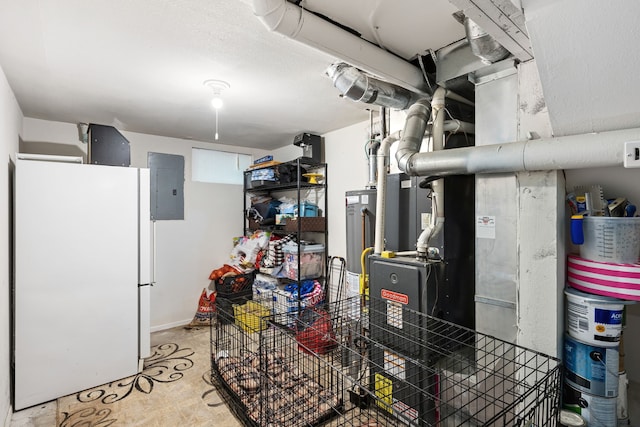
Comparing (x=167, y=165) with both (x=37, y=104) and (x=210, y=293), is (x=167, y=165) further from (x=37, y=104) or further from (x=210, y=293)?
(x=210, y=293)

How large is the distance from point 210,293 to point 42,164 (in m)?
2.29

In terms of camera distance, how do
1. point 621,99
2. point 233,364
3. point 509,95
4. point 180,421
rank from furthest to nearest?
point 233,364, point 180,421, point 509,95, point 621,99

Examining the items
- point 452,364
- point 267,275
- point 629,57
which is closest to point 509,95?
point 629,57

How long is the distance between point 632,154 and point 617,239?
35cm

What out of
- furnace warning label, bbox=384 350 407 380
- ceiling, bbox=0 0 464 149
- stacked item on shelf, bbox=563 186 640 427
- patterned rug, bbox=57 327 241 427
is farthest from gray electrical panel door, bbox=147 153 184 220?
stacked item on shelf, bbox=563 186 640 427

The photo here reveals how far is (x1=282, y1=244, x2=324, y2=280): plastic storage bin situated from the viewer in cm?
331

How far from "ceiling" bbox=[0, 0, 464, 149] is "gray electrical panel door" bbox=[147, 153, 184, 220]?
762 millimetres

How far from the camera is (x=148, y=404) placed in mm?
2215

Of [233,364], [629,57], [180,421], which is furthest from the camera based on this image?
[233,364]

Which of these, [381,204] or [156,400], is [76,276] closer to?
[156,400]

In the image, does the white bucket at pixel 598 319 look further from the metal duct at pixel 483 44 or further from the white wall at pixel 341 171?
the white wall at pixel 341 171

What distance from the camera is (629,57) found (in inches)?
39.9

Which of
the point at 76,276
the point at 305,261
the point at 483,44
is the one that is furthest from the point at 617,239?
the point at 76,276

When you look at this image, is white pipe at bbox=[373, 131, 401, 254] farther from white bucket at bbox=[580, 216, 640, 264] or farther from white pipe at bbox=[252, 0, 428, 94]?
white bucket at bbox=[580, 216, 640, 264]
